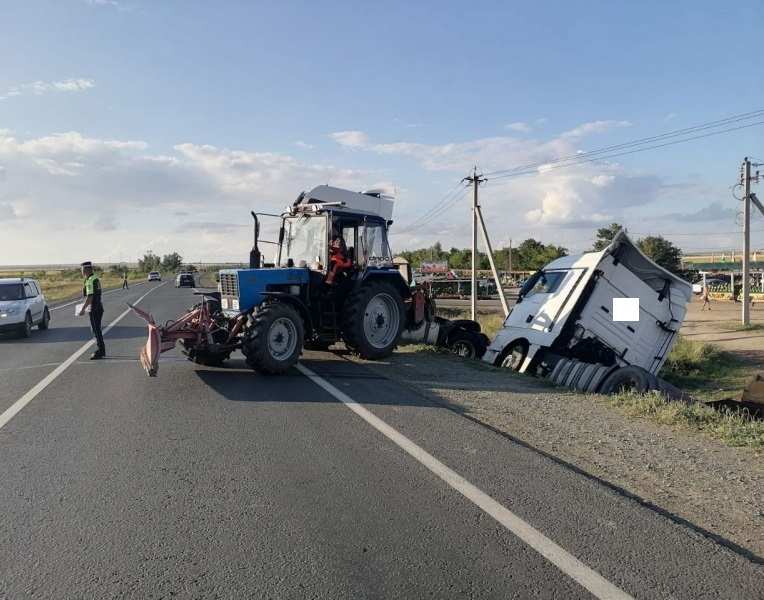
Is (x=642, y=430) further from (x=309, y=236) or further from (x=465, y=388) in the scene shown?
(x=309, y=236)

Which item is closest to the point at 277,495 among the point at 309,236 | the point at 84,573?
the point at 84,573

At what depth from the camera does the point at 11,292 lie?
1833 centimetres

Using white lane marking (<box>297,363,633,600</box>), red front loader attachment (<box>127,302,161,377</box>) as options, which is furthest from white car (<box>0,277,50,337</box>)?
white lane marking (<box>297,363,633,600</box>)

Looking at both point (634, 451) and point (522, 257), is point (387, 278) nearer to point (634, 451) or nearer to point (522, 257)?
point (634, 451)

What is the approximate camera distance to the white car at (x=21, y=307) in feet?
57.2

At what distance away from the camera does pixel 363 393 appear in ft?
28.7

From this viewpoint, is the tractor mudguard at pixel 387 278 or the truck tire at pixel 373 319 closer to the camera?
the truck tire at pixel 373 319

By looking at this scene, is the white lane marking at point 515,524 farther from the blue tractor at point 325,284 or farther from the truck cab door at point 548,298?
the truck cab door at point 548,298

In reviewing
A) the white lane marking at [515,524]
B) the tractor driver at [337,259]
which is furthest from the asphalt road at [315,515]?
the tractor driver at [337,259]

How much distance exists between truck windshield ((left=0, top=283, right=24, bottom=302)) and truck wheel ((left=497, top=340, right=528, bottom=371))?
13394 mm

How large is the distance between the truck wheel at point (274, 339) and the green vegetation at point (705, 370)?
1084 cm

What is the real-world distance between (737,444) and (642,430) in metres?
0.93

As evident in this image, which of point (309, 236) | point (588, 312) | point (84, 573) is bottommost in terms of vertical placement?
point (84, 573)

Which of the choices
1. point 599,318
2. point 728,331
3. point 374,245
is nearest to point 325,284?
point 374,245
